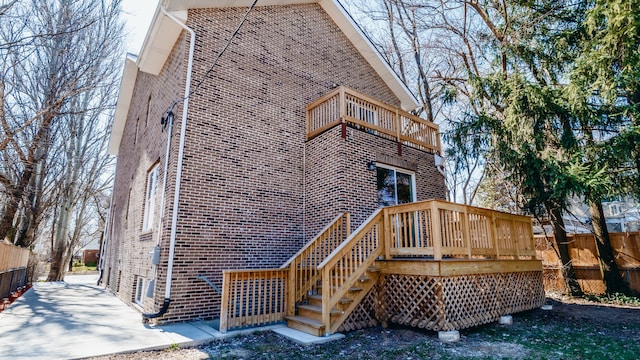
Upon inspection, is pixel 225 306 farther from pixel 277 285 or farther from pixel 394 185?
pixel 394 185

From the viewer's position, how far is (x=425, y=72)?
18500mm

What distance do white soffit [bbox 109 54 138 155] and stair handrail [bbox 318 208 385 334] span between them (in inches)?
425

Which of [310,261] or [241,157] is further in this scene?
[241,157]

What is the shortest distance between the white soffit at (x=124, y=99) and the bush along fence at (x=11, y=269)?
23.0ft

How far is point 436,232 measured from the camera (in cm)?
654

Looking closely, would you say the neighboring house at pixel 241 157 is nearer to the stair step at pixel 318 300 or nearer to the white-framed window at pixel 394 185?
the white-framed window at pixel 394 185

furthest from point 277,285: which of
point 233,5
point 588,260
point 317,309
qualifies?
point 588,260

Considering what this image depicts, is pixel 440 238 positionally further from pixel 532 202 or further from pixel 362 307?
pixel 532 202

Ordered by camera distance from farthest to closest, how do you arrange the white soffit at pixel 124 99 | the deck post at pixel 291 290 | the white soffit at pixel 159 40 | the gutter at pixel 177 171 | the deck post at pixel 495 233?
the white soffit at pixel 124 99, the white soffit at pixel 159 40, the deck post at pixel 495 233, the deck post at pixel 291 290, the gutter at pixel 177 171

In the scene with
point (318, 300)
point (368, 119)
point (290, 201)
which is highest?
point (368, 119)

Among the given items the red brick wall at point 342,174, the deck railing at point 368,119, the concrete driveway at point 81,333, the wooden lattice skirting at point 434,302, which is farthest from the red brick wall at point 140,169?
the wooden lattice skirting at point 434,302

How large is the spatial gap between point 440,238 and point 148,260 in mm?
6894

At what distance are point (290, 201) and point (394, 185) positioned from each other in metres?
3.14

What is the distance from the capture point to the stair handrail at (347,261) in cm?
618
